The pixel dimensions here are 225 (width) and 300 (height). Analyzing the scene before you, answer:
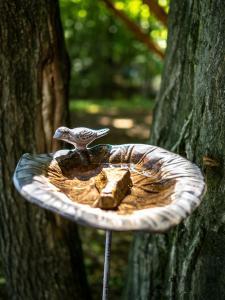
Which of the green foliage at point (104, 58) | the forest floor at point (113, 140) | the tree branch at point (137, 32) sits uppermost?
the tree branch at point (137, 32)

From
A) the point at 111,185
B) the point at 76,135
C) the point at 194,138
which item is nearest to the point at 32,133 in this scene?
the point at 76,135

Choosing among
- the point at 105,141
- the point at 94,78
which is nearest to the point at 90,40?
the point at 94,78

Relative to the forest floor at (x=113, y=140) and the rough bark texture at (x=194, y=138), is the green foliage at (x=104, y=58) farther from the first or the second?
the rough bark texture at (x=194, y=138)

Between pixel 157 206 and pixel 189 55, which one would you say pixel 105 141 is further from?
pixel 157 206

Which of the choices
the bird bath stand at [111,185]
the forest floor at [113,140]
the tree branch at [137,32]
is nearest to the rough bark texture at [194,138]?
the bird bath stand at [111,185]

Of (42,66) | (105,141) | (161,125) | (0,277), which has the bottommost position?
(0,277)

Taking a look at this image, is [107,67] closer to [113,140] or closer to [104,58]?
[104,58]
